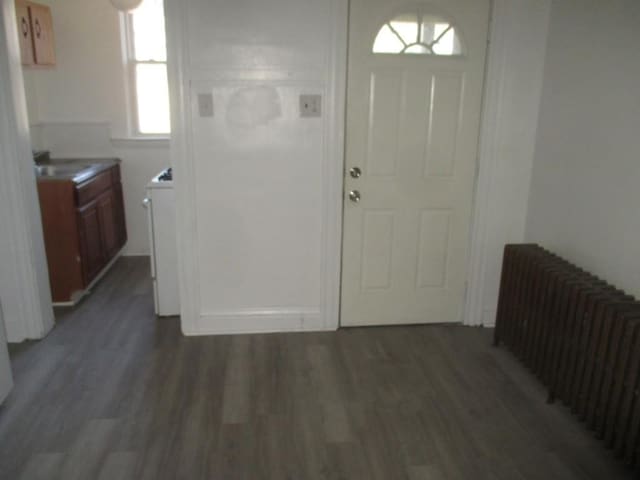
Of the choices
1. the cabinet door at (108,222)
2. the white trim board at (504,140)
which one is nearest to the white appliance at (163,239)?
the cabinet door at (108,222)

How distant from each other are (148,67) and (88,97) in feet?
1.98

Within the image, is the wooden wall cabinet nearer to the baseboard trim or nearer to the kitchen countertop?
the kitchen countertop

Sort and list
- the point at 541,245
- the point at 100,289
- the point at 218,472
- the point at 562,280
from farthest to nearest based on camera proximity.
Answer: the point at 100,289 < the point at 541,245 < the point at 562,280 < the point at 218,472

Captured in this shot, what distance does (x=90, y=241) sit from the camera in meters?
3.96

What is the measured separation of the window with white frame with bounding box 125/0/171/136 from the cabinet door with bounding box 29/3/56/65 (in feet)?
2.16

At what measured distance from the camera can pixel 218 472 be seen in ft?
6.94

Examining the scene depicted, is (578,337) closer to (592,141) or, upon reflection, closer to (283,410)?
(592,141)

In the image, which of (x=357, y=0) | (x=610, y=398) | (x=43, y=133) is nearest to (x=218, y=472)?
(x=610, y=398)

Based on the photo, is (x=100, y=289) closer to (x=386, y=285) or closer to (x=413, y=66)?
(x=386, y=285)

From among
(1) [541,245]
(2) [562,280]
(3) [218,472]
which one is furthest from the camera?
(1) [541,245]

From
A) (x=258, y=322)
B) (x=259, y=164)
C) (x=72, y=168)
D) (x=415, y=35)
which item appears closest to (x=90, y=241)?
(x=72, y=168)

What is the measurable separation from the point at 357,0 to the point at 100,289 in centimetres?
294

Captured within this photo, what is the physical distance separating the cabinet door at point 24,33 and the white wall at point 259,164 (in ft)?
5.03

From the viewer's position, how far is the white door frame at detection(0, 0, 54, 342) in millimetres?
2895
